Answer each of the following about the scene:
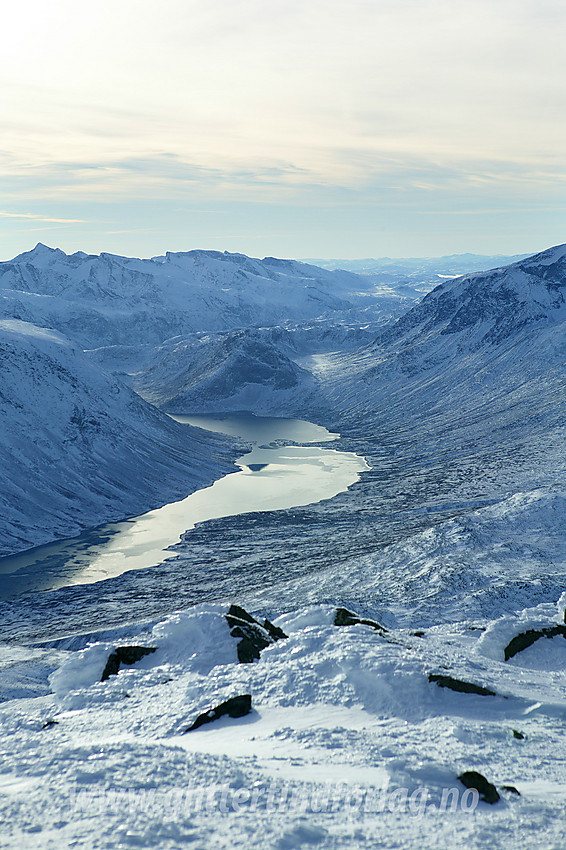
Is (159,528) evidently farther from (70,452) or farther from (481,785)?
(481,785)

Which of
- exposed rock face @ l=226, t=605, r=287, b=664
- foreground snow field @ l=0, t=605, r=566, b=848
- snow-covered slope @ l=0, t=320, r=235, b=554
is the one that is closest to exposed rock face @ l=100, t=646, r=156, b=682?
foreground snow field @ l=0, t=605, r=566, b=848

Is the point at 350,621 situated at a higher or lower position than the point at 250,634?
higher

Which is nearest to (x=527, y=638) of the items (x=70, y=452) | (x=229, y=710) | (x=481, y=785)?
(x=229, y=710)

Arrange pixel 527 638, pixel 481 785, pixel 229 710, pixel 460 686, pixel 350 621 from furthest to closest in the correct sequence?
1. pixel 527 638
2. pixel 350 621
3. pixel 460 686
4. pixel 229 710
5. pixel 481 785

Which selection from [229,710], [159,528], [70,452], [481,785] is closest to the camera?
[481,785]

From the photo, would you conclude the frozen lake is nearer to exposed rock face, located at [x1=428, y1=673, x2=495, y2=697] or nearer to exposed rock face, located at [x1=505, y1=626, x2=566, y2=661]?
exposed rock face, located at [x1=505, y1=626, x2=566, y2=661]

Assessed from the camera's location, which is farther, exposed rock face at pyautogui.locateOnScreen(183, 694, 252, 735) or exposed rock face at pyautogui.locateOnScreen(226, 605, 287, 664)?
exposed rock face at pyautogui.locateOnScreen(226, 605, 287, 664)
